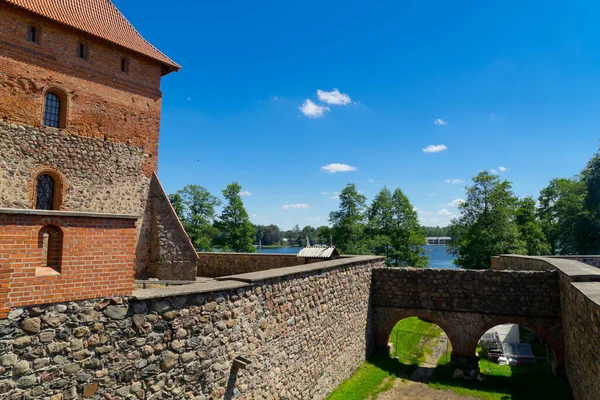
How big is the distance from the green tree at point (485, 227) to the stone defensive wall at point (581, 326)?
2148cm

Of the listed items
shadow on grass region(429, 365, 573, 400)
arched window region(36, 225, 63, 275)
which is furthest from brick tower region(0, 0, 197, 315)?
shadow on grass region(429, 365, 573, 400)

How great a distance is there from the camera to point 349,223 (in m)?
42.4

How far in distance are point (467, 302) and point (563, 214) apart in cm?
3192

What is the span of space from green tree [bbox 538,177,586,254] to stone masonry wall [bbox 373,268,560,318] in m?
23.6

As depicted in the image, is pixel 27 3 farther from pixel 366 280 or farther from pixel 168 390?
pixel 366 280

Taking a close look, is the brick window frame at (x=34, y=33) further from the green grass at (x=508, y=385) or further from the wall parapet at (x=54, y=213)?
the green grass at (x=508, y=385)

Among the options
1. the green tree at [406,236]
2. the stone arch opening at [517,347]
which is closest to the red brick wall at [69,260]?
the stone arch opening at [517,347]

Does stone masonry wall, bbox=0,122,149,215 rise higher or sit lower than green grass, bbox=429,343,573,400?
higher

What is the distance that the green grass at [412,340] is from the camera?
44.7 feet

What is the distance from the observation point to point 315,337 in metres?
8.97

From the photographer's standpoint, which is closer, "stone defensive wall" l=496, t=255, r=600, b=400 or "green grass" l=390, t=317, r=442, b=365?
"stone defensive wall" l=496, t=255, r=600, b=400

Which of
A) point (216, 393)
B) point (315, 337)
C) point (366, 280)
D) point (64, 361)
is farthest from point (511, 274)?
point (64, 361)

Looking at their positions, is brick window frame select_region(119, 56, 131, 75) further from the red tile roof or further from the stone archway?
the stone archway

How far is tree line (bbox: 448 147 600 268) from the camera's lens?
29.2 m
